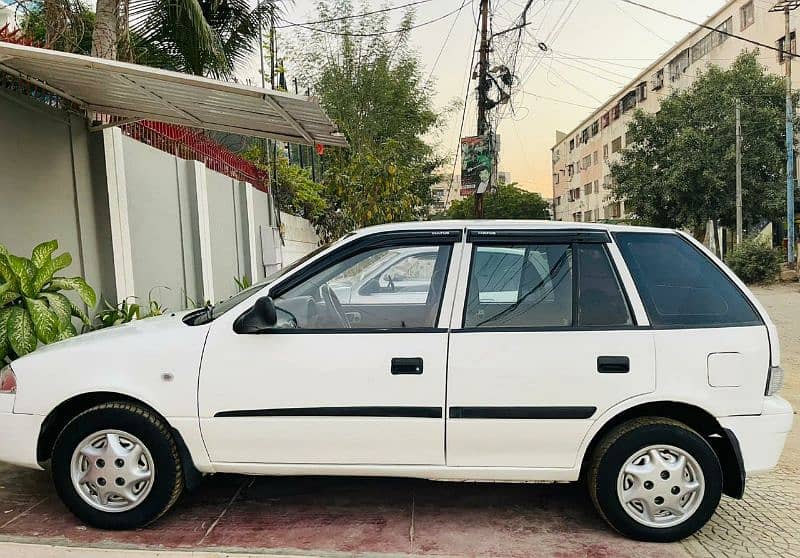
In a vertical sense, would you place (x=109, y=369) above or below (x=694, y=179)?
below

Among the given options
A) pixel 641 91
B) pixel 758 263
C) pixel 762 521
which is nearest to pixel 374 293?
pixel 762 521

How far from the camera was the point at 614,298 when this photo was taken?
10.9 ft

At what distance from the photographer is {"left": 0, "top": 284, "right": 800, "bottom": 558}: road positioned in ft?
10.5

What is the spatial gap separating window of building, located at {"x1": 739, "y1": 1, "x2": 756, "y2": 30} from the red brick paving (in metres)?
35.8

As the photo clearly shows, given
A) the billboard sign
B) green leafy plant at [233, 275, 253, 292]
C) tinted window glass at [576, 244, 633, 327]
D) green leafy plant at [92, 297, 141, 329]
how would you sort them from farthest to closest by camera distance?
the billboard sign
green leafy plant at [233, 275, 253, 292]
green leafy plant at [92, 297, 141, 329]
tinted window glass at [576, 244, 633, 327]

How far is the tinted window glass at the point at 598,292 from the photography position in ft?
10.8

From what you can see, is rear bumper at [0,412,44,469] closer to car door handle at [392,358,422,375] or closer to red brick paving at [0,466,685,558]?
red brick paving at [0,466,685,558]

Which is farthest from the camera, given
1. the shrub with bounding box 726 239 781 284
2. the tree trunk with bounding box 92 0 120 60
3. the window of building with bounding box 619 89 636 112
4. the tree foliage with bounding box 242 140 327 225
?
the window of building with bounding box 619 89 636 112

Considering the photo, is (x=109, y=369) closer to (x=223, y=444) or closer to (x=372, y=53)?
(x=223, y=444)

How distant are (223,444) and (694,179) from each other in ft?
89.0

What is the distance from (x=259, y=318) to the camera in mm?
3223

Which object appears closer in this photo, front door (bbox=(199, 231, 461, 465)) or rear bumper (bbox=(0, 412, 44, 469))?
front door (bbox=(199, 231, 461, 465))

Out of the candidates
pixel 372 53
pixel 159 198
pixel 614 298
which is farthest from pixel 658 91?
pixel 614 298

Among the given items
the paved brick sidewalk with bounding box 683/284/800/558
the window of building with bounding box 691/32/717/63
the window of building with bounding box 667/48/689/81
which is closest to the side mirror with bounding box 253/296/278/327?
the paved brick sidewalk with bounding box 683/284/800/558
